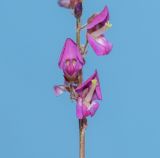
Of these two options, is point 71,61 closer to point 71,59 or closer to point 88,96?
point 71,59

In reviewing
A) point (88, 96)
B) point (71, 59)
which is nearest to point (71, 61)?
point (71, 59)

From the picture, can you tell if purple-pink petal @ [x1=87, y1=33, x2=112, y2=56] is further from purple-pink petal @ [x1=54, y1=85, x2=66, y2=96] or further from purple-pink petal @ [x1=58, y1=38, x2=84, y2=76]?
purple-pink petal @ [x1=54, y1=85, x2=66, y2=96]

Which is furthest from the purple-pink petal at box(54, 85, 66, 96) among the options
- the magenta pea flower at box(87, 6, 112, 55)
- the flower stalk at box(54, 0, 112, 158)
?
the magenta pea flower at box(87, 6, 112, 55)

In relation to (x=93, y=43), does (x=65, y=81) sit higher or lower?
lower

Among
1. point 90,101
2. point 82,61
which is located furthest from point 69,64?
point 90,101

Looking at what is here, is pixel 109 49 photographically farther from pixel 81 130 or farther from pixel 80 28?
pixel 81 130

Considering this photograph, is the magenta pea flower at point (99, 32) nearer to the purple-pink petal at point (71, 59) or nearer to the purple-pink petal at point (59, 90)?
the purple-pink petal at point (71, 59)

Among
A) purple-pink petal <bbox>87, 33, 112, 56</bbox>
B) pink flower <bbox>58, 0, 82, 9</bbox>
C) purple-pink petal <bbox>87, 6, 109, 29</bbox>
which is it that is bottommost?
purple-pink petal <bbox>87, 33, 112, 56</bbox>
